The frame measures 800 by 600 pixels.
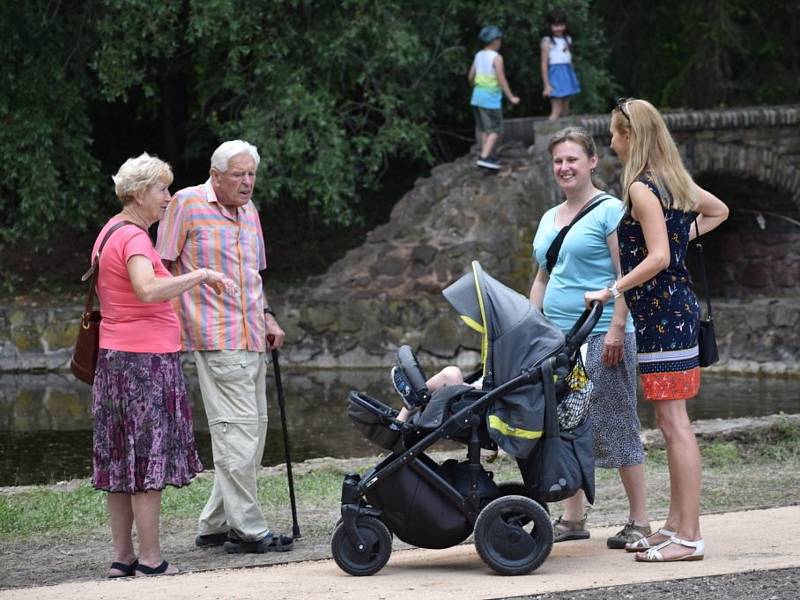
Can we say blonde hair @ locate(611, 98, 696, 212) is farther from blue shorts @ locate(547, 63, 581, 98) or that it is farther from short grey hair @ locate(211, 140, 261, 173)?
blue shorts @ locate(547, 63, 581, 98)

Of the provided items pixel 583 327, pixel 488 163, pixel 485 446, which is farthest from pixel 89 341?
pixel 488 163

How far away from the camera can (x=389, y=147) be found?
1780 centimetres

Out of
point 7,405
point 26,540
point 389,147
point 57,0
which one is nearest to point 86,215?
point 57,0

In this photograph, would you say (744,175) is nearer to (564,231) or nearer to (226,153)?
(564,231)

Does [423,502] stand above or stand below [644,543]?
above

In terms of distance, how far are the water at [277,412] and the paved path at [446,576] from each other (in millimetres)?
4337

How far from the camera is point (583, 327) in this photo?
5.67 meters

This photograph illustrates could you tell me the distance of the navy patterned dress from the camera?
221 inches

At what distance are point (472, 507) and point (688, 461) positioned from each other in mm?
801

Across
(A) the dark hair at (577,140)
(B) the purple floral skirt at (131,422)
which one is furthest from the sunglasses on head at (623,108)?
(B) the purple floral skirt at (131,422)

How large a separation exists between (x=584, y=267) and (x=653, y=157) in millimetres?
670

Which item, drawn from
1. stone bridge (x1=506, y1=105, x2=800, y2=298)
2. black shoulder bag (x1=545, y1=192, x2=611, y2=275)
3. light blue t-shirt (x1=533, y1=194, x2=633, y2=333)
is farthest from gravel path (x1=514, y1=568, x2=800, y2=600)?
stone bridge (x1=506, y1=105, x2=800, y2=298)

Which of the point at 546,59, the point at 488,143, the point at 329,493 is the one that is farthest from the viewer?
the point at 488,143

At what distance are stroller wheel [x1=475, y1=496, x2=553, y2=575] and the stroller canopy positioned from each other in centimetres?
19
